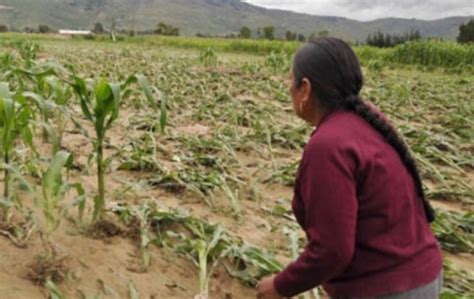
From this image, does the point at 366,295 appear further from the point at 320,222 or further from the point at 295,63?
the point at 295,63

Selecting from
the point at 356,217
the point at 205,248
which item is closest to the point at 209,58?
the point at 205,248

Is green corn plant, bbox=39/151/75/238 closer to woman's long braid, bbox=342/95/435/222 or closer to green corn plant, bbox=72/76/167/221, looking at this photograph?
green corn plant, bbox=72/76/167/221

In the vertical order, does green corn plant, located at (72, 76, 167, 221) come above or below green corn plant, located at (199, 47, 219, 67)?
above

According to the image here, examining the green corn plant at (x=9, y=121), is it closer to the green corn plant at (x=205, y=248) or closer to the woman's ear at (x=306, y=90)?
the green corn plant at (x=205, y=248)

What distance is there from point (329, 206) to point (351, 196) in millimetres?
67

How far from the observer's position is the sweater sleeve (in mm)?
1525

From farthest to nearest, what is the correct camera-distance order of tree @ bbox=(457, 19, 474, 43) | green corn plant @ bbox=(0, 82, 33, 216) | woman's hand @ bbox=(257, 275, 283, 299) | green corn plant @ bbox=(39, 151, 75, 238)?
tree @ bbox=(457, 19, 474, 43) → green corn plant @ bbox=(0, 82, 33, 216) → green corn plant @ bbox=(39, 151, 75, 238) → woman's hand @ bbox=(257, 275, 283, 299)

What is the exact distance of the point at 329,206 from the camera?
1.53m

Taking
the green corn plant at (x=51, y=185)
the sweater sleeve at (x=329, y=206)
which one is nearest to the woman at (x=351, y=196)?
the sweater sleeve at (x=329, y=206)

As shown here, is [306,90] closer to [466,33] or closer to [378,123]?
[378,123]

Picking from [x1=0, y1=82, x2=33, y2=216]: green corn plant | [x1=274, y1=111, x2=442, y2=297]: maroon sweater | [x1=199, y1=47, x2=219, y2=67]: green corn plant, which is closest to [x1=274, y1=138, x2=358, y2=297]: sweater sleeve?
[x1=274, y1=111, x2=442, y2=297]: maroon sweater

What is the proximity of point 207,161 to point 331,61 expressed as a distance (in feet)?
9.14

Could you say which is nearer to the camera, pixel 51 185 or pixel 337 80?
pixel 337 80

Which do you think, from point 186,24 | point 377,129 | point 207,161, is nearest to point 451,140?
point 207,161
